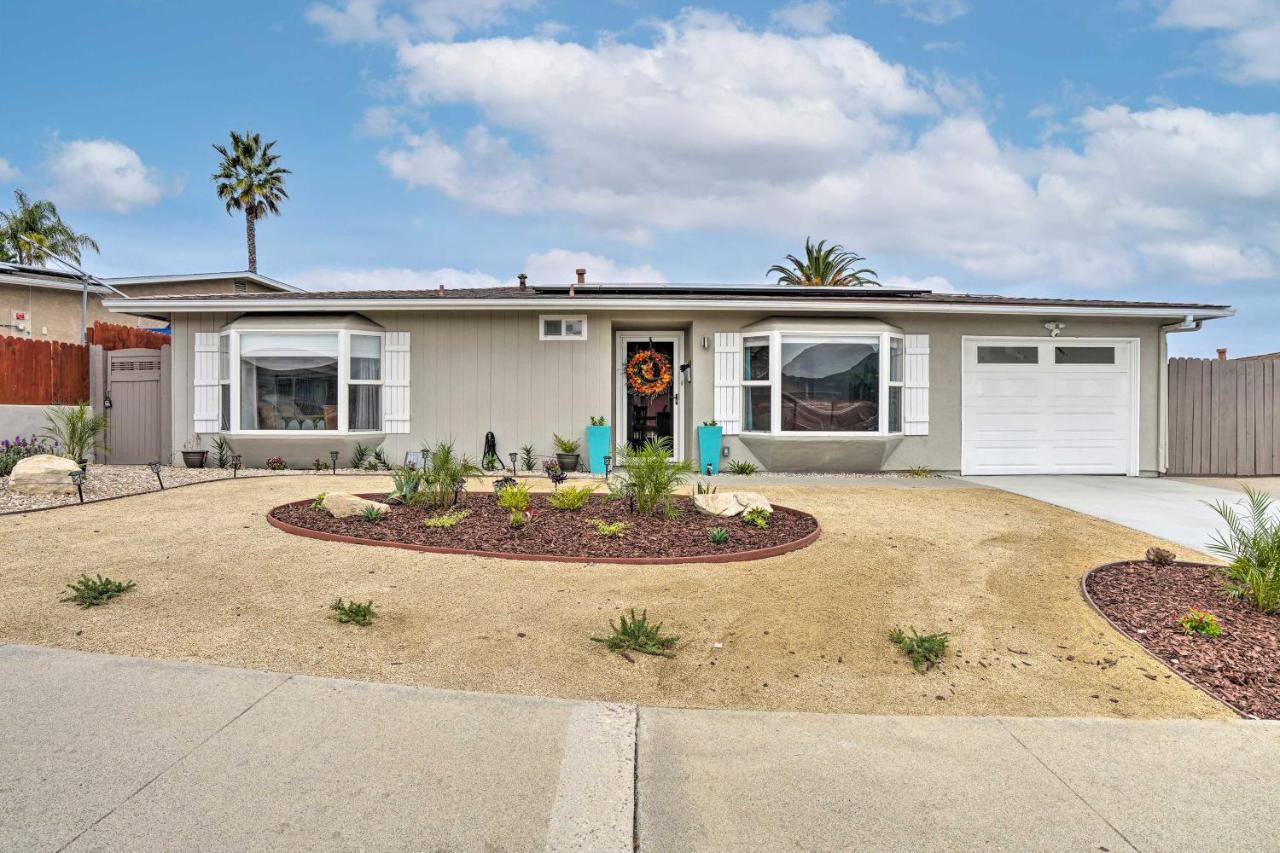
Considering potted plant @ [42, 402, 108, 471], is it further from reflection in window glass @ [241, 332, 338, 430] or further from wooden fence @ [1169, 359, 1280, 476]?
wooden fence @ [1169, 359, 1280, 476]

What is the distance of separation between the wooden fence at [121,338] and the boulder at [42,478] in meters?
5.43

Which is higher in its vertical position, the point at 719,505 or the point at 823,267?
the point at 823,267

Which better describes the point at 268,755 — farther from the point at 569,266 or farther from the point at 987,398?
the point at 569,266

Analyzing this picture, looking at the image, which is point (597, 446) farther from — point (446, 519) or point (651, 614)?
point (651, 614)

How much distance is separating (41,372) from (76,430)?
2.71 m

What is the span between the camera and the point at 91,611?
4227mm

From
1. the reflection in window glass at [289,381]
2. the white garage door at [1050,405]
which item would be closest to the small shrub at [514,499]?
the reflection in window glass at [289,381]

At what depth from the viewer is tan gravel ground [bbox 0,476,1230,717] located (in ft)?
11.2

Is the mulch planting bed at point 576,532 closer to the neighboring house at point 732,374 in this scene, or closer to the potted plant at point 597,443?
the potted plant at point 597,443

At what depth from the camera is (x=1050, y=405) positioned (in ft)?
37.9

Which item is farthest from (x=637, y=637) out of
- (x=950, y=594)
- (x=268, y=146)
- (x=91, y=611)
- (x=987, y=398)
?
(x=268, y=146)

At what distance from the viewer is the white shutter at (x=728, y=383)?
1127 centimetres

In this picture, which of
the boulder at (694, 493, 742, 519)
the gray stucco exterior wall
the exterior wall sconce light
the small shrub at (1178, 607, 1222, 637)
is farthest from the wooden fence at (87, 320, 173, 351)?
the small shrub at (1178, 607, 1222, 637)

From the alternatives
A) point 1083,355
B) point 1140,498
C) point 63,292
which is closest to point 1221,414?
point 1083,355
